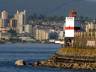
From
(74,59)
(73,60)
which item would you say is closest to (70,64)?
(73,60)

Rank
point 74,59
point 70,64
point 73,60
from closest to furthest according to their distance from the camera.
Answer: point 70,64
point 73,60
point 74,59

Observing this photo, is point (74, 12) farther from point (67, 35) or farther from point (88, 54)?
point (88, 54)

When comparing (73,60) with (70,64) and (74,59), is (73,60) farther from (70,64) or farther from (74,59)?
(70,64)

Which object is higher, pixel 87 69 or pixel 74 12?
pixel 74 12

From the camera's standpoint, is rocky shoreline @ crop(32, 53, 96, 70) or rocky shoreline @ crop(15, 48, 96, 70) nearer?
rocky shoreline @ crop(32, 53, 96, 70)

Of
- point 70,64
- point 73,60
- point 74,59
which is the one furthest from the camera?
point 74,59

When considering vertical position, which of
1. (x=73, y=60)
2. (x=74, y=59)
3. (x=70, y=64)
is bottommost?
(x=70, y=64)

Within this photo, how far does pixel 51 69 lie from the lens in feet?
244

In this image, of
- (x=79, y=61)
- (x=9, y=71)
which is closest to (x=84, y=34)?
(x=79, y=61)

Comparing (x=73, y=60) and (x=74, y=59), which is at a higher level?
(x=74, y=59)

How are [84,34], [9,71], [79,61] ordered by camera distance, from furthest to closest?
[84,34] → [79,61] → [9,71]

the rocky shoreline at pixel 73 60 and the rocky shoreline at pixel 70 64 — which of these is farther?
the rocky shoreline at pixel 73 60

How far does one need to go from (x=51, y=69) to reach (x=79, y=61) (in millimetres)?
4230

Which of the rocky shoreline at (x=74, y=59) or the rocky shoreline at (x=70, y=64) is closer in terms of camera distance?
the rocky shoreline at (x=70, y=64)
